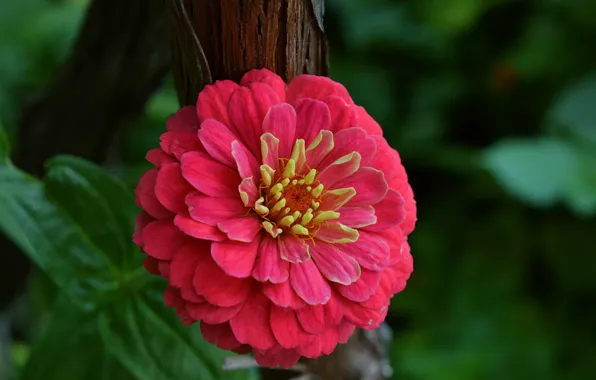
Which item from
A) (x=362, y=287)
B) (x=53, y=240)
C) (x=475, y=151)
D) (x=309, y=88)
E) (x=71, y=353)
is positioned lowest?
(x=475, y=151)

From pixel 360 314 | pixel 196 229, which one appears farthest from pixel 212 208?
pixel 360 314

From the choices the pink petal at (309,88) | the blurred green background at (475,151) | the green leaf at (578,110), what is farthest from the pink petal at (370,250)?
the green leaf at (578,110)

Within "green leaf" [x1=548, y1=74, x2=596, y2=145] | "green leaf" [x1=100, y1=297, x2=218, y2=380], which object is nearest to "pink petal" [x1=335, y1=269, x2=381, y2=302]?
"green leaf" [x1=100, y1=297, x2=218, y2=380]

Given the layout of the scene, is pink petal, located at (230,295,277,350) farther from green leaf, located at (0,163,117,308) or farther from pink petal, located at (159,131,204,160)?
green leaf, located at (0,163,117,308)

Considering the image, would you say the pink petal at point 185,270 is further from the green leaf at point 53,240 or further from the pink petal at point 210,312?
the green leaf at point 53,240

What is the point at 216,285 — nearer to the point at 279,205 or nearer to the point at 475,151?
the point at 279,205

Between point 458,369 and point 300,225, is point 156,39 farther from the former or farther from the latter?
point 458,369
